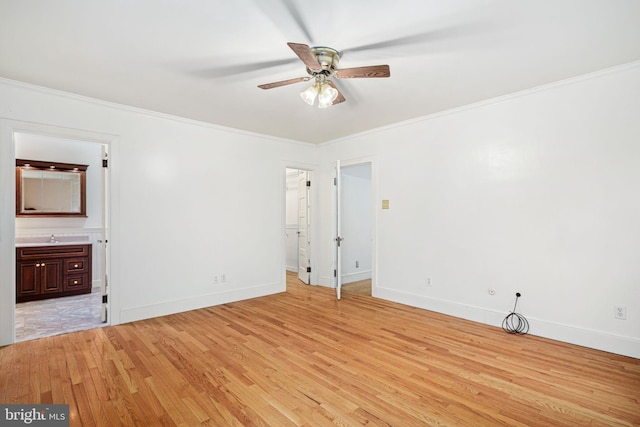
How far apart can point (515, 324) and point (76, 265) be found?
654 cm

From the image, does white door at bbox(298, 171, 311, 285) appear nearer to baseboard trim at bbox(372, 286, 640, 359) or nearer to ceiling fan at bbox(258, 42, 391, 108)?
baseboard trim at bbox(372, 286, 640, 359)

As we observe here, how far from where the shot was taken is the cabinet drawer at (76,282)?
5047mm

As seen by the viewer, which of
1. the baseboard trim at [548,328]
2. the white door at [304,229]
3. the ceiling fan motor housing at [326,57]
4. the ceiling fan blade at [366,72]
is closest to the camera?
the ceiling fan blade at [366,72]

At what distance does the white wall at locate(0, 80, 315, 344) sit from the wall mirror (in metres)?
2.55

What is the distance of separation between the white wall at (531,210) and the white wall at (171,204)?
214 cm

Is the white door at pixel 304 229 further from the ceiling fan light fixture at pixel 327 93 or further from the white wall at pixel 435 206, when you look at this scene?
the ceiling fan light fixture at pixel 327 93

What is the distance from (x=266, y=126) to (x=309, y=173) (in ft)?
4.93

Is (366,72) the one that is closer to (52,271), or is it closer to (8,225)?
(8,225)

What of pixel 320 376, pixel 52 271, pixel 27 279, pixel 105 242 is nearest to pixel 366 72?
pixel 320 376

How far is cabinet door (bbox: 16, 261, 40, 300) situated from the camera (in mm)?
4633

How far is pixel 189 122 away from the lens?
432cm

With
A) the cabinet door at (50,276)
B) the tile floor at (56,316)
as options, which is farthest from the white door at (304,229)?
the cabinet door at (50,276)

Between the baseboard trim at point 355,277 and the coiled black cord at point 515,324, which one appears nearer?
the coiled black cord at point 515,324

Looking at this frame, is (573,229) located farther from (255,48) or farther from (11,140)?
(11,140)
